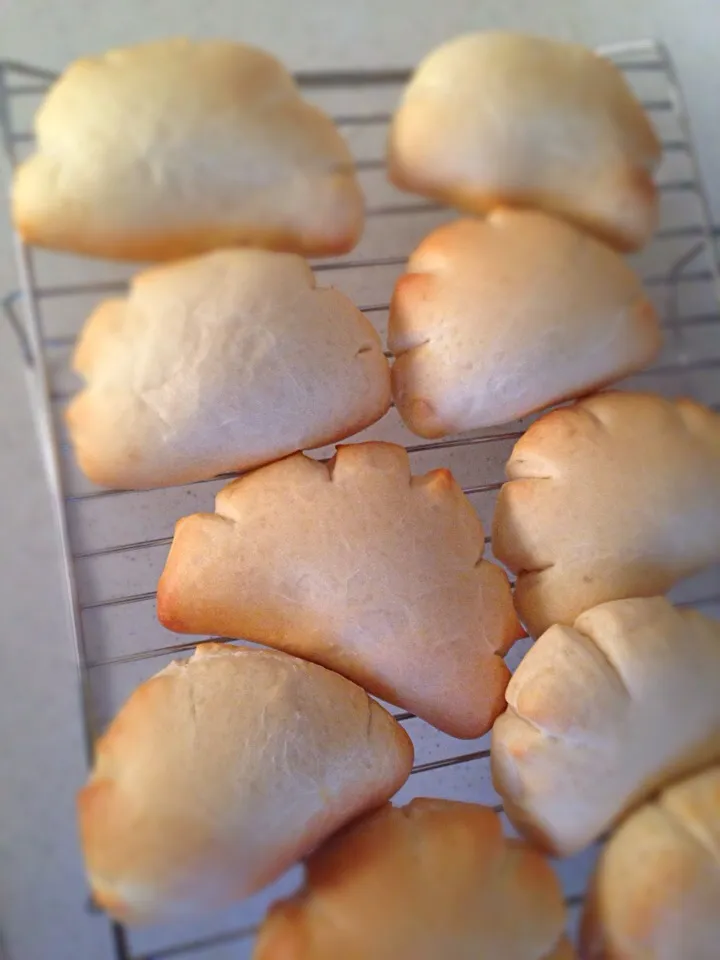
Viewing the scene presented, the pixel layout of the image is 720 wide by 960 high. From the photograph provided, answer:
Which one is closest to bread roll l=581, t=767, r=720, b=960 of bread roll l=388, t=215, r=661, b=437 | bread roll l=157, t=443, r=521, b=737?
bread roll l=157, t=443, r=521, b=737

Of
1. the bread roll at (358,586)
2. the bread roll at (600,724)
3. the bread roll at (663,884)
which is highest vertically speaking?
the bread roll at (358,586)

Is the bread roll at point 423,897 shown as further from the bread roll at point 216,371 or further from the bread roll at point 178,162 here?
the bread roll at point 178,162

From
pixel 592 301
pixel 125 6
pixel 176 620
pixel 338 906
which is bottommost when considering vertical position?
pixel 338 906

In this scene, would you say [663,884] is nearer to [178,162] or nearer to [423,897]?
[423,897]

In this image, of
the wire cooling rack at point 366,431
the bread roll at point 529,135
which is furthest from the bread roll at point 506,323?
the wire cooling rack at point 366,431

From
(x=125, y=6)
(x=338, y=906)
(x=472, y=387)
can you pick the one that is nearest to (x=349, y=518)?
(x=472, y=387)

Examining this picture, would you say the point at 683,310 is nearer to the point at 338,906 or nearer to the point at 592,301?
the point at 592,301

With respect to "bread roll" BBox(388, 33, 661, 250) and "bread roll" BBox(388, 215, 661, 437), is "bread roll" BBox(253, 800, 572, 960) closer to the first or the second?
"bread roll" BBox(388, 215, 661, 437)
